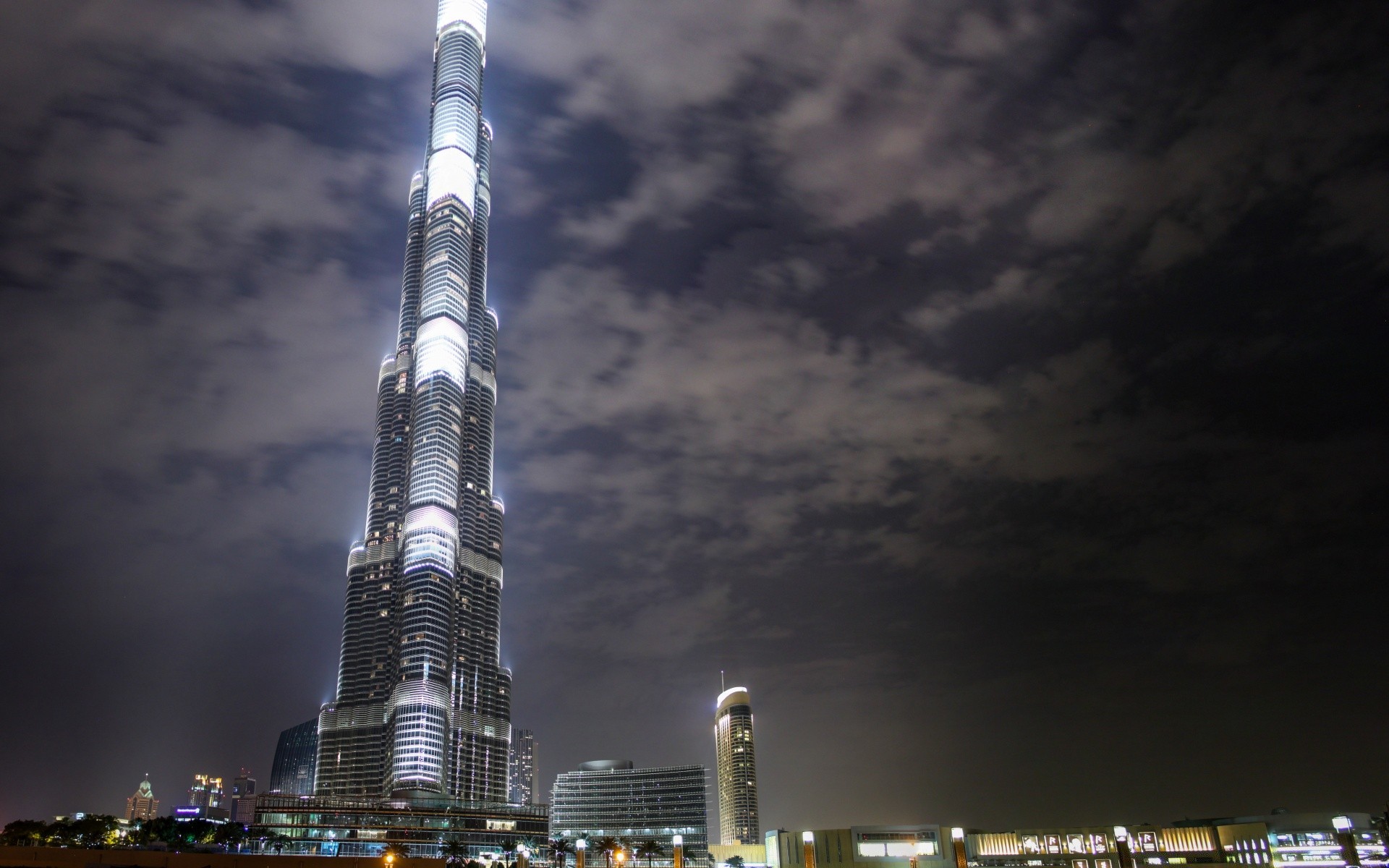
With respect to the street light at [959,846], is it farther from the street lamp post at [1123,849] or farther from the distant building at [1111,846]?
the street lamp post at [1123,849]

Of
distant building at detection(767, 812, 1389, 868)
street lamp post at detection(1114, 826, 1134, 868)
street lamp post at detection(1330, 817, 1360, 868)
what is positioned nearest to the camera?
street lamp post at detection(1114, 826, 1134, 868)

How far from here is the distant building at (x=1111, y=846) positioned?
5896 inches

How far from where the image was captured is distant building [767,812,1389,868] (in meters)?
150

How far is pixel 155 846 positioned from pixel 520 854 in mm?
70305

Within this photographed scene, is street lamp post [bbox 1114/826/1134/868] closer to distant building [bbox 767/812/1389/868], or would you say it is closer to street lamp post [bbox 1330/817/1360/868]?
distant building [bbox 767/812/1389/868]

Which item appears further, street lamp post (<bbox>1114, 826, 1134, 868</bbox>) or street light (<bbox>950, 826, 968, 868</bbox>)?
street light (<bbox>950, 826, 968, 868</bbox>)

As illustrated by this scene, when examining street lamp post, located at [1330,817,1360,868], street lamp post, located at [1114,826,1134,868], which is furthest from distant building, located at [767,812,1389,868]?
street lamp post, located at [1114,826,1134,868]

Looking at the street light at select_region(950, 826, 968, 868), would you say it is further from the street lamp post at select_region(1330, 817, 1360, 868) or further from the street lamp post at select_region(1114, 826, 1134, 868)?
the street lamp post at select_region(1330, 817, 1360, 868)

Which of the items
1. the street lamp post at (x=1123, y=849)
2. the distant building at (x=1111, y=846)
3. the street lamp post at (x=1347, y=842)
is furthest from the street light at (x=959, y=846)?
the street lamp post at (x=1347, y=842)

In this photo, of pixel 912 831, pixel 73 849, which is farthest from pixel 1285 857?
pixel 73 849

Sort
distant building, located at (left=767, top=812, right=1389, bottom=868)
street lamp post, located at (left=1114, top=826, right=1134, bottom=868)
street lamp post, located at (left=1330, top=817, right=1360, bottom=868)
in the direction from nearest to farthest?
street lamp post, located at (left=1114, top=826, right=1134, bottom=868) < street lamp post, located at (left=1330, top=817, right=1360, bottom=868) < distant building, located at (left=767, top=812, right=1389, bottom=868)

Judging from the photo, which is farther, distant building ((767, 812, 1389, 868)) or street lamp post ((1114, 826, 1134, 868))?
distant building ((767, 812, 1389, 868))

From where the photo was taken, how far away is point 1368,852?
5832 inches

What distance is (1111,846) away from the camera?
159500 millimetres
